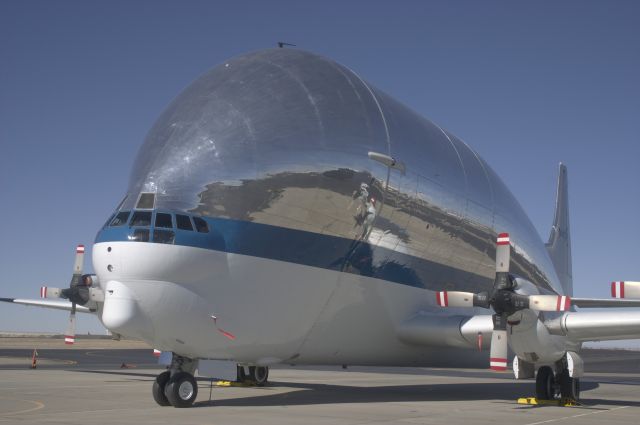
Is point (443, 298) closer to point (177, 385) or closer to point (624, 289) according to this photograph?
point (624, 289)

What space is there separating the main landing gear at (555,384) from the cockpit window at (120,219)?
11101mm

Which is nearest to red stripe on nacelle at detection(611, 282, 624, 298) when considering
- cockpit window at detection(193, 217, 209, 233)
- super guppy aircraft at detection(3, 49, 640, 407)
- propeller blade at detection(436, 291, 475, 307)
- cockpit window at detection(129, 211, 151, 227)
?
super guppy aircraft at detection(3, 49, 640, 407)

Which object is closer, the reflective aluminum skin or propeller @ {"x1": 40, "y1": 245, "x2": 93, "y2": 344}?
the reflective aluminum skin

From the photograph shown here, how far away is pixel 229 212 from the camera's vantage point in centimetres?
1477

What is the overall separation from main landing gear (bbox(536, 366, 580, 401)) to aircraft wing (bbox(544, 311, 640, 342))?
4.93ft

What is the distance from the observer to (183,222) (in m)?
14.4

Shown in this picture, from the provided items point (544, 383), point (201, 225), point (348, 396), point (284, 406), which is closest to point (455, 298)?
point (544, 383)

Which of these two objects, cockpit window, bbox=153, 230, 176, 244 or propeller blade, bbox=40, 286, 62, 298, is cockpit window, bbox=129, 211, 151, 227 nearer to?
cockpit window, bbox=153, 230, 176, 244

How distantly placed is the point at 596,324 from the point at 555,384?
8.14 feet

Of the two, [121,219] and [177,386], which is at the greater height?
[121,219]

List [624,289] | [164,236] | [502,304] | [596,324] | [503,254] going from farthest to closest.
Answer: [596,324], [503,254], [502,304], [624,289], [164,236]

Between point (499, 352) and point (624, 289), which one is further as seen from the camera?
point (499, 352)

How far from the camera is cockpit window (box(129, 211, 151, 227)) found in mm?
14297

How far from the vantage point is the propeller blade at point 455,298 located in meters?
Result: 17.0
